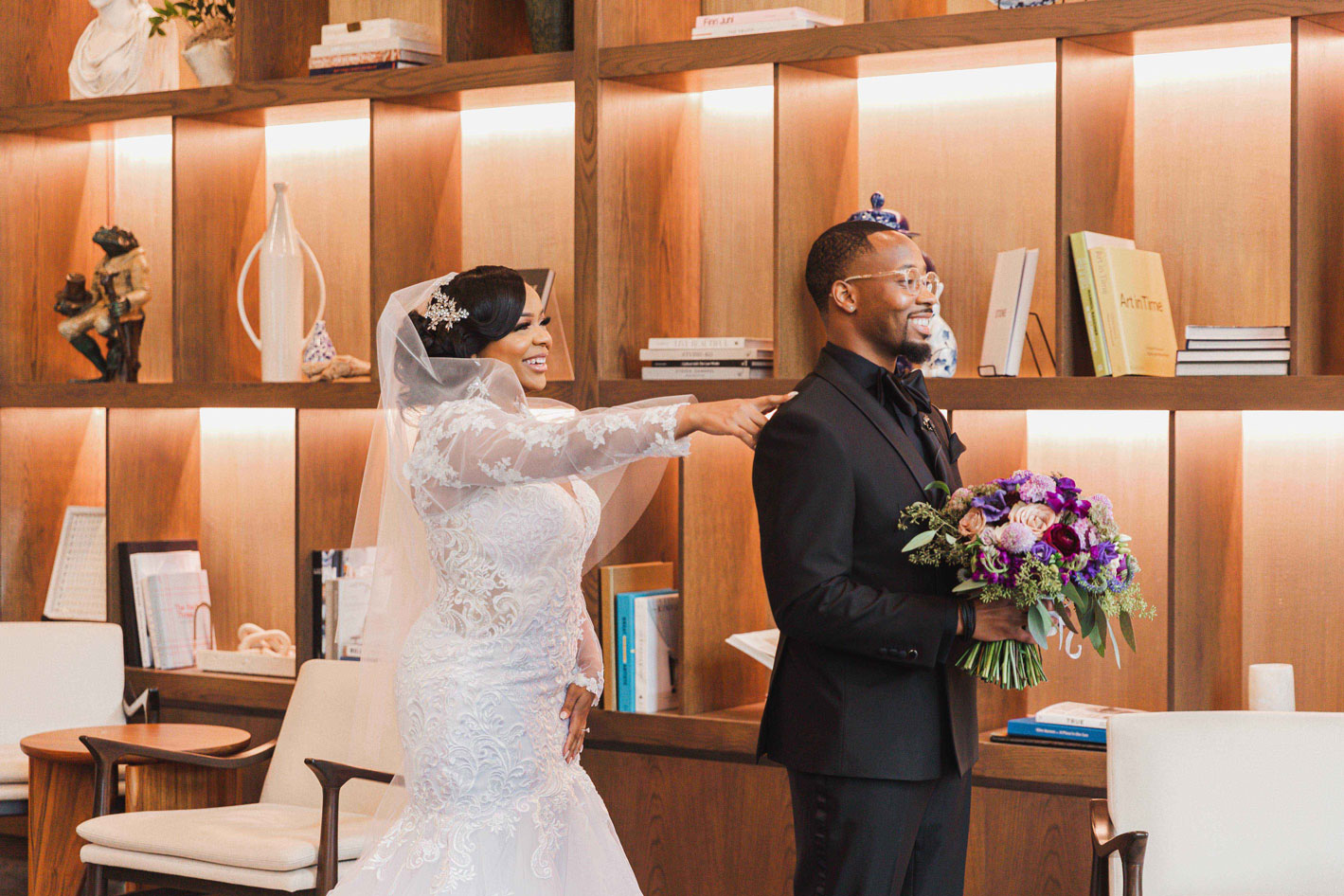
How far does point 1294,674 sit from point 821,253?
1.61 metres

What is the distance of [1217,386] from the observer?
3043mm

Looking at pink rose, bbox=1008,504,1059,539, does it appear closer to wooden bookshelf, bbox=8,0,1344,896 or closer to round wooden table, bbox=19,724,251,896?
wooden bookshelf, bbox=8,0,1344,896

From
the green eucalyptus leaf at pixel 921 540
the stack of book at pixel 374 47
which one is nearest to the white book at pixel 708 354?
the stack of book at pixel 374 47

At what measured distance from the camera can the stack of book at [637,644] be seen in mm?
3619

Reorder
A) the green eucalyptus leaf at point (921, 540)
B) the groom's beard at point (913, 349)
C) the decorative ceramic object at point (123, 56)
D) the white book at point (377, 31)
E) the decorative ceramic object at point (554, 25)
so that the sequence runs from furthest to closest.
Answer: the decorative ceramic object at point (123, 56), the white book at point (377, 31), the decorative ceramic object at point (554, 25), the groom's beard at point (913, 349), the green eucalyptus leaf at point (921, 540)

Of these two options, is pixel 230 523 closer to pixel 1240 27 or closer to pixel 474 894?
pixel 474 894

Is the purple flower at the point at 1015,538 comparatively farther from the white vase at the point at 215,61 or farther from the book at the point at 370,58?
the white vase at the point at 215,61

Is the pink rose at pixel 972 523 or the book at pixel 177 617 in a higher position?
the pink rose at pixel 972 523

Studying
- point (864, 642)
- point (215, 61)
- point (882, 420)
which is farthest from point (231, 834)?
point (215, 61)

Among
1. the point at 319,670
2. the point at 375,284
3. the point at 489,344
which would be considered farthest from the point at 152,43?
the point at 489,344

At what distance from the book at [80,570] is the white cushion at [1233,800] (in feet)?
10.7

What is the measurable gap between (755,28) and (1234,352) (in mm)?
1372

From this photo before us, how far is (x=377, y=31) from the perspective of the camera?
13.1 ft

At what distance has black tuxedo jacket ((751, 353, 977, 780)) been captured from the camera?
2.28 metres
